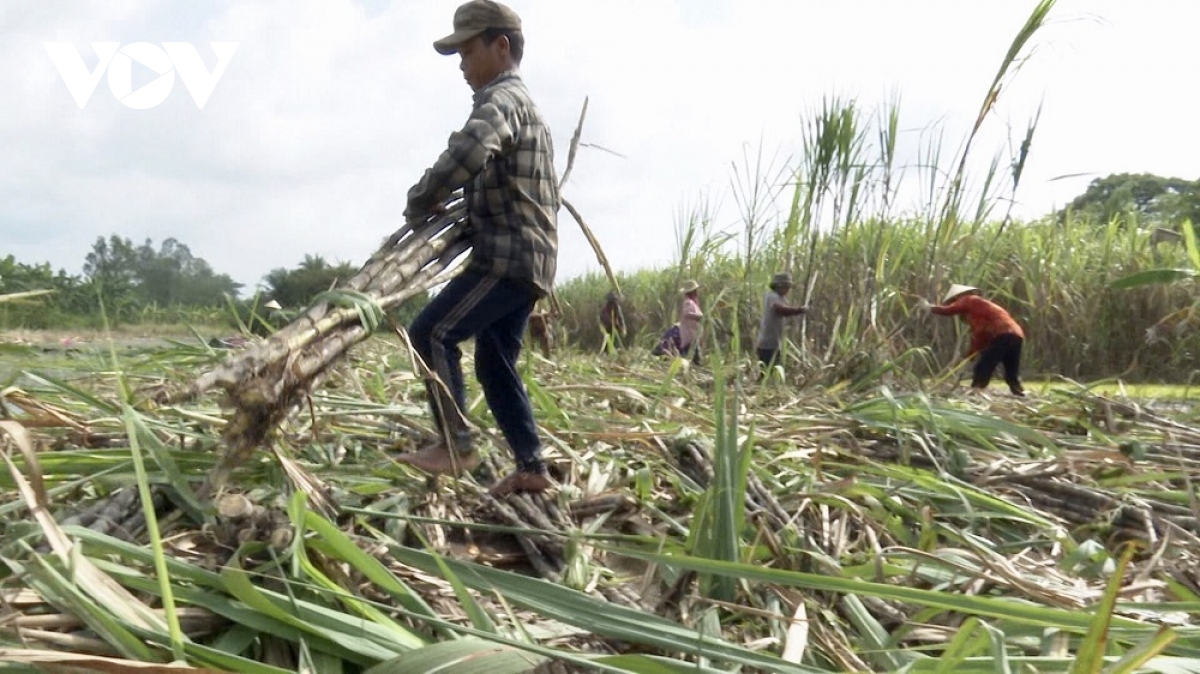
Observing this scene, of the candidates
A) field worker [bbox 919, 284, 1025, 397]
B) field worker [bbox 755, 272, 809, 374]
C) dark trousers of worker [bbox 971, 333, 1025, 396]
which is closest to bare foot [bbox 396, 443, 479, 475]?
field worker [bbox 755, 272, 809, 374]

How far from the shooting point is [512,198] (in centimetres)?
227

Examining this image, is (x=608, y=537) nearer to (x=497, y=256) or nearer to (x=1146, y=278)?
(x=497, y=256)

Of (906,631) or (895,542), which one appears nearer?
(906,631)

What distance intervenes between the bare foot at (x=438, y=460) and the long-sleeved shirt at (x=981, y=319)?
4.18m

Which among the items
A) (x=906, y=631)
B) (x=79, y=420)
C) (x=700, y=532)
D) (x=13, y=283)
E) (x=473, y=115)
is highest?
(x=473, y=115)

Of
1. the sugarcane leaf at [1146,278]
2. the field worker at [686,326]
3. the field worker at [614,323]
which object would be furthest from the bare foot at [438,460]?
the field worker at [686,326]

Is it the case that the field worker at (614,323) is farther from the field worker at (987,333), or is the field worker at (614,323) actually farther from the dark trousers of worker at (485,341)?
the field worker at (987,333)

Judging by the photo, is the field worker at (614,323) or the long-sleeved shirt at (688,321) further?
the long-sleeved shirt at (688,321)

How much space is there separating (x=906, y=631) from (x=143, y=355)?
2.73 meters

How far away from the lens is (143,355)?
322cm

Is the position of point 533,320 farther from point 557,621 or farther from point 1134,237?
point 1134,237

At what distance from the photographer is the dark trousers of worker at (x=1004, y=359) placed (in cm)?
575

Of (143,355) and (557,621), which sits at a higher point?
(143,355)

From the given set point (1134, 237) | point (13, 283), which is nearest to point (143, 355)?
point (13, 283)
